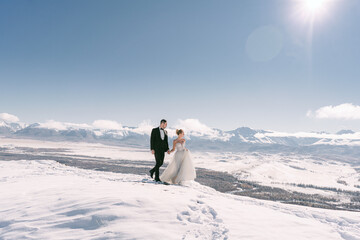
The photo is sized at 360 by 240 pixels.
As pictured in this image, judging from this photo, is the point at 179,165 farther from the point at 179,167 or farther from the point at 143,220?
the point at 143,220

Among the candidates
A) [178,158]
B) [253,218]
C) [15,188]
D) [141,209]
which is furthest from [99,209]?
[178,158]

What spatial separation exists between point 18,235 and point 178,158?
8.75 meters

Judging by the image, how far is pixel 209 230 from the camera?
21.1 feet

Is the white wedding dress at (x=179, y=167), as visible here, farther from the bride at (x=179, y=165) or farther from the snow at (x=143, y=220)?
the snow at (x=143, y=220)

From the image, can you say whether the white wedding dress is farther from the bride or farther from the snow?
the snow

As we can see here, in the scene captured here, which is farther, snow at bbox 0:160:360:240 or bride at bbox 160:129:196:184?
bride at bbox 160:129:196:184

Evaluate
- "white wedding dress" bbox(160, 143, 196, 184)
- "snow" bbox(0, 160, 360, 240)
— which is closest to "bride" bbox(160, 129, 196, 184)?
"white wedding dress" bbox(160, 143, 196, 184)

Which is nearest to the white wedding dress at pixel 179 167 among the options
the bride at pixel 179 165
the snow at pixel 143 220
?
the bride at pixel 179 165

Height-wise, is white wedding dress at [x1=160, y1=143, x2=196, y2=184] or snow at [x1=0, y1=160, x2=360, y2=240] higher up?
white wedding dress at [x1=160, y1=143, x2=196, y2=184]

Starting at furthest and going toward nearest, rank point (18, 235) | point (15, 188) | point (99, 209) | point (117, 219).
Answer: point (15, 188)
point (99, 209)
point (117, 219)
point (18, 235)

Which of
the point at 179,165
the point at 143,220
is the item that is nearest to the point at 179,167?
the point at 179,165

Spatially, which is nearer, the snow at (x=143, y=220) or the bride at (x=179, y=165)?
the snow at (x=143, y=220)

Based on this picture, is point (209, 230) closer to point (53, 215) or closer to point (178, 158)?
point (53, 215)

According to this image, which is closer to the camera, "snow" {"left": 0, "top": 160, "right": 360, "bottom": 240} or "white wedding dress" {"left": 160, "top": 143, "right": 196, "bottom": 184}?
"snow" {"left": 0, "top": 160, "right": 360, "bottom": 240}
